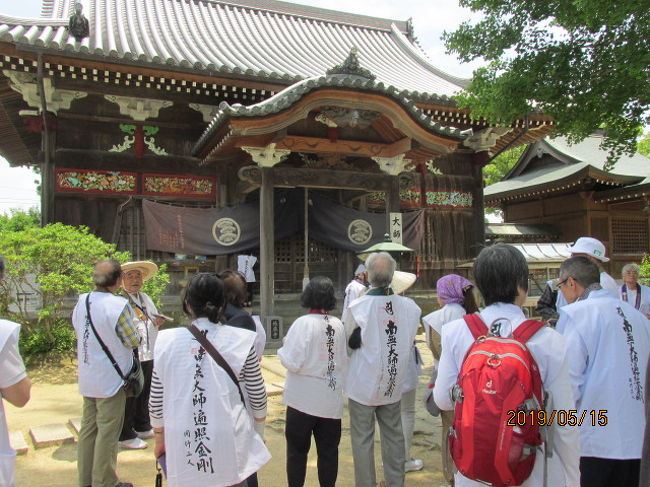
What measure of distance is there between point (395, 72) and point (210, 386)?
12169 mm

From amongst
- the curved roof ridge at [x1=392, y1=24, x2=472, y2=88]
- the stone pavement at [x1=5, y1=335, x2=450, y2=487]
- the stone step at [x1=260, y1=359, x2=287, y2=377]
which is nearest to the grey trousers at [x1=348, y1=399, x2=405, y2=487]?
the stone pavement at [x1=5, y1=335, x2=450, y2=487]

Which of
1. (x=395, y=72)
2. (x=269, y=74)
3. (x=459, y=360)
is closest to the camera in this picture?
(x=459, y=360)

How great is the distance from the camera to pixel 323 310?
11.4 feet

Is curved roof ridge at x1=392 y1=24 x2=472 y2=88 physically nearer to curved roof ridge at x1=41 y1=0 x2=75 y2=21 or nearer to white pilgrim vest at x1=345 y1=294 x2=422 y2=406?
curved roof ridge at x1=41 y1=0 x2=75 y2=21

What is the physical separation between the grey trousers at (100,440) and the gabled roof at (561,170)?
12.7 m

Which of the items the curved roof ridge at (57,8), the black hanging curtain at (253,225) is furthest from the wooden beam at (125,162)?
the curved roof ridge at (57,8)

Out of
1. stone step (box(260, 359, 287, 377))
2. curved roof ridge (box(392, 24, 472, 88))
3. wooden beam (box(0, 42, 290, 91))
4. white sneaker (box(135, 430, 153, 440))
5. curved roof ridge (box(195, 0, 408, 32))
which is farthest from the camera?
curved roof ridge (box(195, 0, 408, 32))

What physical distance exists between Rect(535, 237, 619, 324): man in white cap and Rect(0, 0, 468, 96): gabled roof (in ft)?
19.8

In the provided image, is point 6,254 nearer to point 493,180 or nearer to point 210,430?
point 210,430

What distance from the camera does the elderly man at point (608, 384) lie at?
257 cm

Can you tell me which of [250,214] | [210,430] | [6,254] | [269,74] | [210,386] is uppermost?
[269,74]

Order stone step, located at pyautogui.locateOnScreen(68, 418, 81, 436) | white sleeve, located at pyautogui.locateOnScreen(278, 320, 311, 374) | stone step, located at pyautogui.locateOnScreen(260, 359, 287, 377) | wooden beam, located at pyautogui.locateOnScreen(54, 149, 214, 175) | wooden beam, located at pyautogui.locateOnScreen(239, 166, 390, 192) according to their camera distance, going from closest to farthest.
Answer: white sleeve, located at pyautogui.locateOnScreen(278, 320, 311, 374), stone step, located at pyautogui.locateOnScreen(68, 418, 81, 436), stone step, located at pyautogui.locateOnScreen(260, 359, 287, 377), wooden beam, located at pyautogui.locateOnScreen(239, 166, 390, 192), wooden beam, located at pyautogui.locateOnScreen(54, 149, 214, 175)

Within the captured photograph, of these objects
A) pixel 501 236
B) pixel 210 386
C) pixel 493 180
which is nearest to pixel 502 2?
pixel 210 386

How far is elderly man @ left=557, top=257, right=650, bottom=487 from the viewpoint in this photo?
8.43 feet
